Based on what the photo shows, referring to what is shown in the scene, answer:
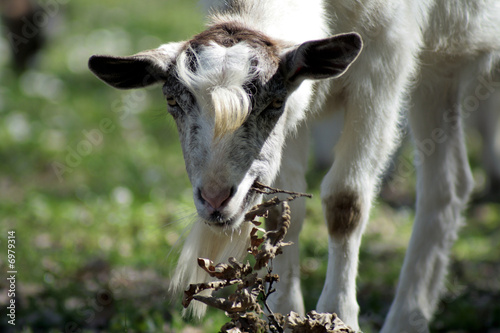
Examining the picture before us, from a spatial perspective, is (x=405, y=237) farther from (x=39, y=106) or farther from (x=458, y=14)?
(x=39, y=106)

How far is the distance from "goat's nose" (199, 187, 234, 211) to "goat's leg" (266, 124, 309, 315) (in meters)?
1.23

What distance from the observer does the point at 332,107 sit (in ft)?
13.6

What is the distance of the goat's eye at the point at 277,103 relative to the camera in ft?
10.6

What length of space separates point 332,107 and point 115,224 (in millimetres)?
2678

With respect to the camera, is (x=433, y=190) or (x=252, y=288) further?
(x=433, y=190)

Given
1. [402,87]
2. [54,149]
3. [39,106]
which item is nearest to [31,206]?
[54,149]

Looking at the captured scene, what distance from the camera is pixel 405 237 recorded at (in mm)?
6465

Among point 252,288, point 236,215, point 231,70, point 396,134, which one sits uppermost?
point 396,134

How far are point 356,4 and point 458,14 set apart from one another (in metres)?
0.80

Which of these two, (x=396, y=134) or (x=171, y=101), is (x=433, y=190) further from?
(x=171, y=101)

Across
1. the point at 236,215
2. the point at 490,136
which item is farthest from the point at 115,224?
the point at 490,136

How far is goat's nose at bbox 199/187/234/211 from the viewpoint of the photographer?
2.93 metres

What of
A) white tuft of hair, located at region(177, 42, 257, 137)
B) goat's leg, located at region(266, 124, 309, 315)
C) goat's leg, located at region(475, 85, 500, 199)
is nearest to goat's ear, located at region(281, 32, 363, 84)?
white tuft of hair, located at region(177, 42, 257, 137)

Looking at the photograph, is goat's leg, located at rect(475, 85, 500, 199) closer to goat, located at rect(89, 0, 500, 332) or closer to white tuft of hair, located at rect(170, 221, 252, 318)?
goat, located at rect(89, 0, 500, 332)
